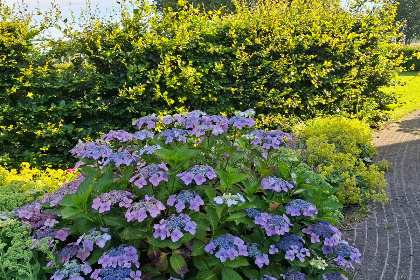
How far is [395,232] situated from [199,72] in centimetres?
366

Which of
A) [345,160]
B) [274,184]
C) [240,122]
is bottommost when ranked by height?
[345,160]

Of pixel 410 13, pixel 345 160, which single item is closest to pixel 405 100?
pixel 345 160

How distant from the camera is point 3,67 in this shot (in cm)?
496

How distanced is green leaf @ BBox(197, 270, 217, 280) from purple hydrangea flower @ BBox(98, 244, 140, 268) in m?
0.32

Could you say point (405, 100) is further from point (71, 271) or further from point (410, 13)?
point (410, 13)

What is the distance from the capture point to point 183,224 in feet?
6.07

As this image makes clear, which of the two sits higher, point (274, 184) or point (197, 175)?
point (197, 175)

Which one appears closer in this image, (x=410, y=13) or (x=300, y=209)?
(x=300, y=209)

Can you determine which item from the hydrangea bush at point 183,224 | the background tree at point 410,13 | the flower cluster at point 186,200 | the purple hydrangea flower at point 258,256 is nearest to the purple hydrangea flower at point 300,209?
the hydrangea bush at point 183,224

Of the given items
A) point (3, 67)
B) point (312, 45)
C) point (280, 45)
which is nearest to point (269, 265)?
point (3, 67)

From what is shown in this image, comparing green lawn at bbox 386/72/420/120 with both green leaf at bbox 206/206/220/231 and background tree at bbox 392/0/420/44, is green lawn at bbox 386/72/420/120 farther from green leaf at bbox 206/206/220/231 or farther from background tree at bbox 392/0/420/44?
background tree at bbox 392/0/420/44

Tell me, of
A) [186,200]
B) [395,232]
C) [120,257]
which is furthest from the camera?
[395,232]

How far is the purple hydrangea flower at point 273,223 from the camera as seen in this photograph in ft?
6.48

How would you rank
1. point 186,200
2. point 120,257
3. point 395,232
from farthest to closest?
point 395,232 < point 186,200 < point 120,257
